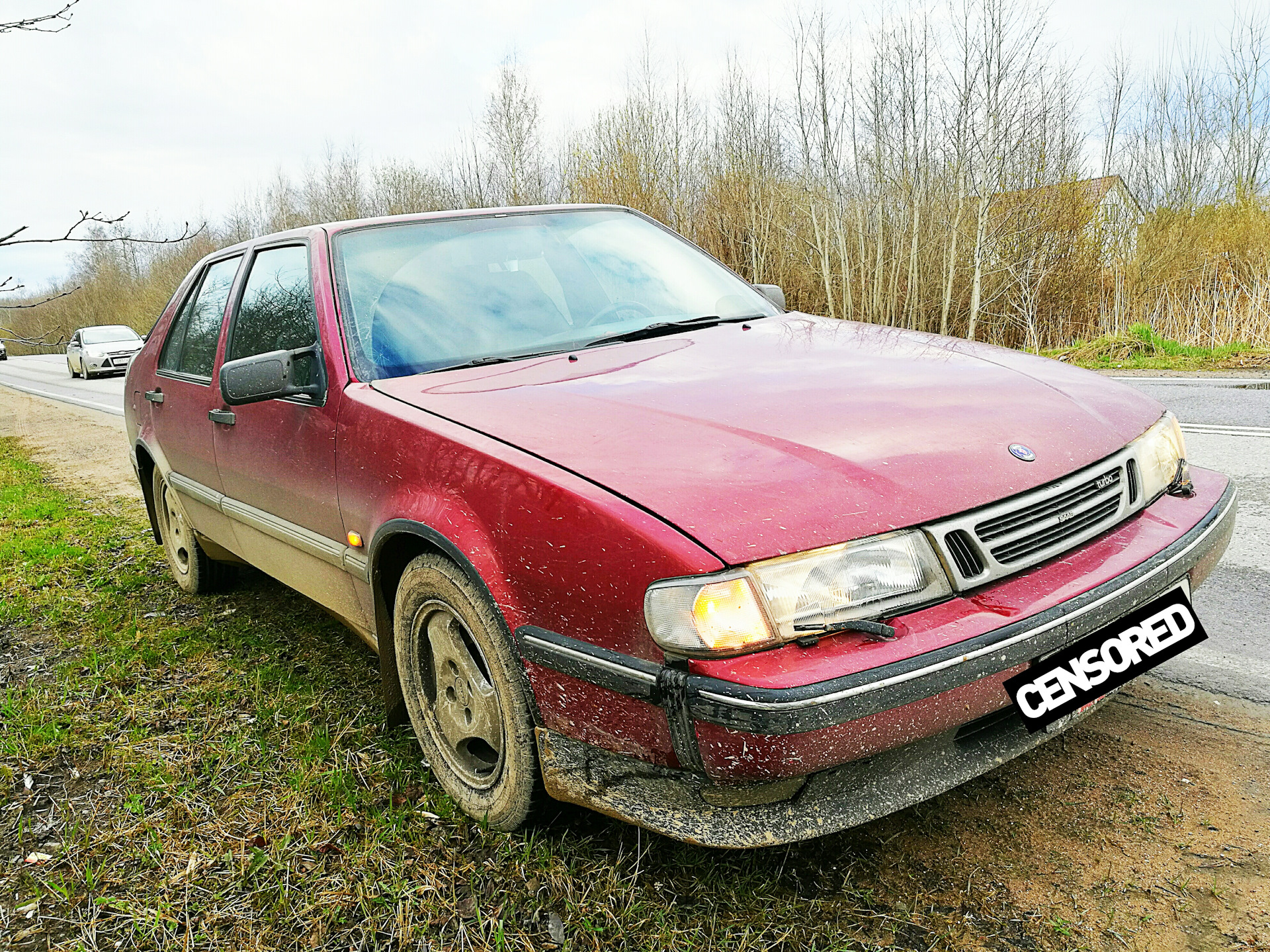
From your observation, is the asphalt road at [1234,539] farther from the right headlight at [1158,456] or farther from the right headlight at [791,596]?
the right headlight at [791,596]

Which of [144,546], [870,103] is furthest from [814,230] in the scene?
[144,546]

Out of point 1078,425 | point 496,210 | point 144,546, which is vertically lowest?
point 144,546

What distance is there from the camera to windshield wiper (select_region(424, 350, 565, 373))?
101 inches

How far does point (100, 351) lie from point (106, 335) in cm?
158

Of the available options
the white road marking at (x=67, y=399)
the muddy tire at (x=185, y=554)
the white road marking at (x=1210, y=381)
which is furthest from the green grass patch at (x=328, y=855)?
the white road marking at (x=67, y=399)

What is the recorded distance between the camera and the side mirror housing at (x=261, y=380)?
2.58 meters

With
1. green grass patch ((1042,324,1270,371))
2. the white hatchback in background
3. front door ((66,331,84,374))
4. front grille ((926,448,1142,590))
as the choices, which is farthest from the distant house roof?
front door ((66,331,84,374))

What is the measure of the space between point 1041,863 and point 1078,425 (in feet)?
3.24

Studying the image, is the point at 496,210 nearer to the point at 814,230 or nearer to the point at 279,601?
the point at 279,601

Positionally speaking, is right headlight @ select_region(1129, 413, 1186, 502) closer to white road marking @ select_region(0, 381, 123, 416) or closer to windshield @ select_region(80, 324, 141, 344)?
white road marking @ select_region(0, 381, 123, 416)

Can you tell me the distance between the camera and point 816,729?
1.53 metres

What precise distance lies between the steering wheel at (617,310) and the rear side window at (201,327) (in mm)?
1633

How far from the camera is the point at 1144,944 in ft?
5.53

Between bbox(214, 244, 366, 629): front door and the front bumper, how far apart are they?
108 cm
